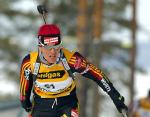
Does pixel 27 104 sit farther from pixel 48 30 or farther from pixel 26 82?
pixel 48 30

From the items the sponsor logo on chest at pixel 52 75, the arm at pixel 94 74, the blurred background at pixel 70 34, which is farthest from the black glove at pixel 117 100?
the blurred background at pixel 70 34

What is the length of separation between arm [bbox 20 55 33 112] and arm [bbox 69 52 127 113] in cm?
51

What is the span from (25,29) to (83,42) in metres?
19.0

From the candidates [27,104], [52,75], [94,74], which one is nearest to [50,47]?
[52,75]

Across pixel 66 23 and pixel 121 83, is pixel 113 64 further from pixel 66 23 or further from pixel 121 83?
pixel 66 23

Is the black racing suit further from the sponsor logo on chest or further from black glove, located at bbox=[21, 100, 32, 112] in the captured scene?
black glove, located at bbox=[21, 100, 32, 112]

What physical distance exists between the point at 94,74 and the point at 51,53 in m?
0.60

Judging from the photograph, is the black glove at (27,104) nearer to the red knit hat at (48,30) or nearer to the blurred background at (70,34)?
the red knit hat at (48,30)

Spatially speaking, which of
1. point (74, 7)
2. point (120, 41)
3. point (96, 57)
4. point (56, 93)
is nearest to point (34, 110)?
point (56, 93)

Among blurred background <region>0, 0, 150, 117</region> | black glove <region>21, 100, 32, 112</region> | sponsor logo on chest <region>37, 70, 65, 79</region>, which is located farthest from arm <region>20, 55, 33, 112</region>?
blurred background <region>0, 0, 150, 117</region>

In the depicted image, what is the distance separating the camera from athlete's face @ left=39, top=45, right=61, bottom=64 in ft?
Result: 25.0

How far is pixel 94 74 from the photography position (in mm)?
7887

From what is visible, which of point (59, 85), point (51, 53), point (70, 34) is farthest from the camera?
point (70, 34)

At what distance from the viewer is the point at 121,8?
1700 inches
